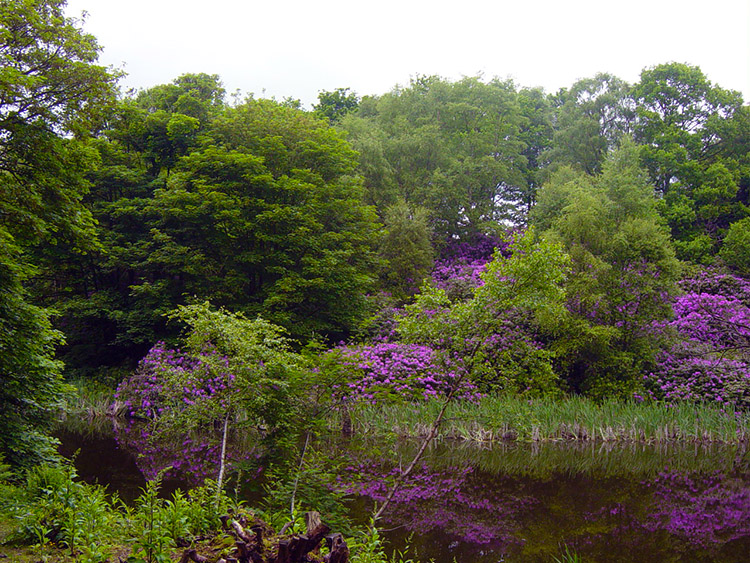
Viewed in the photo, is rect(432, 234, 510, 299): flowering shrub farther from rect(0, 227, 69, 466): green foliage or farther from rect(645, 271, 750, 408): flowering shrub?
rect(0, 227, 69, 466): green foliage

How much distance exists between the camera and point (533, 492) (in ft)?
28.3

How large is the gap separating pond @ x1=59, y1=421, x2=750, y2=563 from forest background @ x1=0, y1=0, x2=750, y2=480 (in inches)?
54.5

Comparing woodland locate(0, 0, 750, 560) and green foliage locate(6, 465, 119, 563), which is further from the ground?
woodland locate(0, 0, 750, 560)

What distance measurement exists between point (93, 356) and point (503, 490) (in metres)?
16.4

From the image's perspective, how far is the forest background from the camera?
261 inches

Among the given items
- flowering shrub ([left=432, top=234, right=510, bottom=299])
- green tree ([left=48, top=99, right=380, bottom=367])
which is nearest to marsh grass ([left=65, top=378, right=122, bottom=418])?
green tree ([left=48, top=99, right=380, bottom=367])

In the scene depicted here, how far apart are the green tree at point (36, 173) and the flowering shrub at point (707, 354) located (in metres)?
12.7

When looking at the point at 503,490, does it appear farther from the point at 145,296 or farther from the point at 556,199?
the point at 556,199

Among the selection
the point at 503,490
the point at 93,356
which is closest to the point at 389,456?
the point at 503,490

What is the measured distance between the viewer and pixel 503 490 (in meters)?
8.73

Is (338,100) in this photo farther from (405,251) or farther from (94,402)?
(94,402)

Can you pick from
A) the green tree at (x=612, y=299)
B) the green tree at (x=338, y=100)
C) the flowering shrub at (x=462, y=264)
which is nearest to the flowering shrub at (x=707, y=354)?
the green tree at (x=612, y=299)

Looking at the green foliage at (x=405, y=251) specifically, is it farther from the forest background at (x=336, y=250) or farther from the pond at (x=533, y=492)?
the pond at (x=533, y=492)

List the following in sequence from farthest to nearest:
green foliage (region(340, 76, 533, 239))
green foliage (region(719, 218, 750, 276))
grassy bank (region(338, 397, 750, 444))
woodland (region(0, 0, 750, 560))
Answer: green foliage (region(340, 76, 533, 239))
green foliage (region(719, 218, 750, 276))
grassy bank (region(338, 397, 750, 444))
woodland (region(0, 0, 750, 560))
